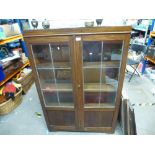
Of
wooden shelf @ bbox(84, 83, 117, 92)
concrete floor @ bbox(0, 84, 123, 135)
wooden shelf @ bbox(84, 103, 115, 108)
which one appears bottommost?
concrete floor @ bbox(0, 84, 123, 135)

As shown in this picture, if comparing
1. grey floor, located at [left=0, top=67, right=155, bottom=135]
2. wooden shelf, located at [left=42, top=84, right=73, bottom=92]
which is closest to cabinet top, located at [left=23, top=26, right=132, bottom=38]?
wooden shelf, located at [left=42, top=84, right=73, bottom=92]

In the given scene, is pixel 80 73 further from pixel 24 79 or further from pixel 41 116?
pixel 24 79

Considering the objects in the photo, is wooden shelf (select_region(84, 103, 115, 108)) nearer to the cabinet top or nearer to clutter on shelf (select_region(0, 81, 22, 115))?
the cabinet top

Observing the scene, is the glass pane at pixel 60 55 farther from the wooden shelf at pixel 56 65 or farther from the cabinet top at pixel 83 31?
the cabinet top at pixel 83 31

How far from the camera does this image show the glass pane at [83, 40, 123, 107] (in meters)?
1.23

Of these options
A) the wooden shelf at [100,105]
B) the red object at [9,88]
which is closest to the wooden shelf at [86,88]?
the wooden shelf at [100,105]

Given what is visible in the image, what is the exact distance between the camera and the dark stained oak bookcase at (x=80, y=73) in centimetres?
111

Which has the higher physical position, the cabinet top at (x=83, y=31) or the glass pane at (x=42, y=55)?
the cabinet top at (x=83, y=31)

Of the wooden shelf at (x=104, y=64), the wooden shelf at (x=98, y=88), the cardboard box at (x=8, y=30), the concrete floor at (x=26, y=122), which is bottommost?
the concrete floor at (x=26, y=122)

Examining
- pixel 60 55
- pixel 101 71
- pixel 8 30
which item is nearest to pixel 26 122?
pixel 60 55

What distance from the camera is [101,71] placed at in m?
1.38

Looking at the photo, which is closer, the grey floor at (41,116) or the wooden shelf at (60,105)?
the wooden shelf at (60,105)

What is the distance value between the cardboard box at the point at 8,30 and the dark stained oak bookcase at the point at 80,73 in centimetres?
117
